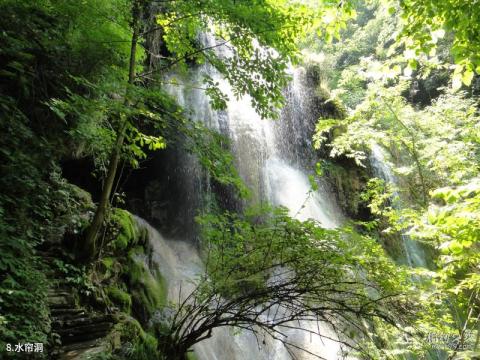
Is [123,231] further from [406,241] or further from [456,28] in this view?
[406,241]

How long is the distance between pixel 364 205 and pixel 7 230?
11.8m

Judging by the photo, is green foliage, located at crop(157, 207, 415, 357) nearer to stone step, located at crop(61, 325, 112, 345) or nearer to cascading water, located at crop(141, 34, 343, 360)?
stone step, located at crop(61, 325, 112, 345)

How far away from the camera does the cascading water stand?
6.41m

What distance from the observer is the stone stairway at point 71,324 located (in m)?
3.25

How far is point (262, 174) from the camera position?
10.3m

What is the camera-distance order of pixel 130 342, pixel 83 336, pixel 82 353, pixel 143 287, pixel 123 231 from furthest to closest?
pixel 143 287, pixel 123 231, pixel 130 342, pixel 83 336, pixel 82 353

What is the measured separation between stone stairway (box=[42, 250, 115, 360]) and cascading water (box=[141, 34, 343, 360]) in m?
2.21

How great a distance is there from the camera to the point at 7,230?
297cm

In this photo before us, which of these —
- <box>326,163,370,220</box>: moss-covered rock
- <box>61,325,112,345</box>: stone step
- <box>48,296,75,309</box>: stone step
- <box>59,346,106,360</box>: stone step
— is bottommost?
<box>59,346,106,360</box>: stone step

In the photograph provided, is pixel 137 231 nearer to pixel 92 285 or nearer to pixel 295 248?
pixel 92 285

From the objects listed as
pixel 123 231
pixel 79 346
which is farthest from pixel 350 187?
pixel 79 346

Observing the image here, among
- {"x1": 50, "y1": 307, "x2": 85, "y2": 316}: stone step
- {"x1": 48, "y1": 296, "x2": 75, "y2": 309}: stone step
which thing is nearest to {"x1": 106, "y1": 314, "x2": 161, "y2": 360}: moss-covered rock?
{"x1": 50, "y1": 307, "x2": 85, "y2": 316}: stone step

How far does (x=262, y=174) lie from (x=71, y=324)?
7.39m

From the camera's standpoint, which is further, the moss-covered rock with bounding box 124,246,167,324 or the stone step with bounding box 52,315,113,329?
the moss-covered rock with bounding box 124,246,167,324
